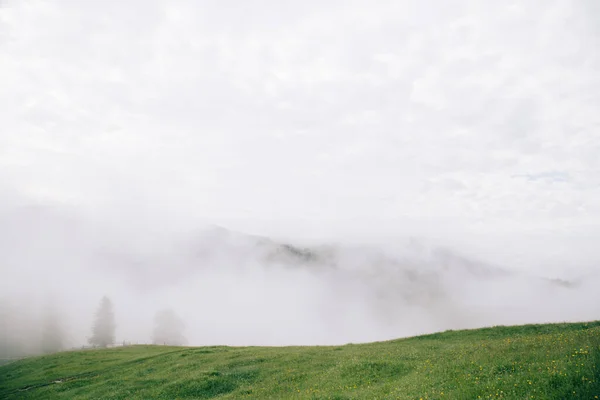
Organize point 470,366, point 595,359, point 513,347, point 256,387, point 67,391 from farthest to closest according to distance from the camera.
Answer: point 67,391, point 256,387, point 513,347, point 470,366, point 595,359

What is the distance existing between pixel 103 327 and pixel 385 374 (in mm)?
191161

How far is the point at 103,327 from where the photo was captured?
171250 millimetres

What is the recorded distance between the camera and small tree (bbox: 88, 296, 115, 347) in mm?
167500

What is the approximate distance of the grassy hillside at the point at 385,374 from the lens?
44.9 feet

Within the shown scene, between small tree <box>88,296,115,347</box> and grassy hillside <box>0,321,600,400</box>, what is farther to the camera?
small tree <box>88,296,115,347</box>

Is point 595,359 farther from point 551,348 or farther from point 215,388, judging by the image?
point 215,388

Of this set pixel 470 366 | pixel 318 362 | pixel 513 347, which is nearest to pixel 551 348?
pixel 513 347

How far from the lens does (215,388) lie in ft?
94.1

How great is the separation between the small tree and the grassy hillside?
13586 cm

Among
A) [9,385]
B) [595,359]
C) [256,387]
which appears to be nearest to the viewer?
[595,359]

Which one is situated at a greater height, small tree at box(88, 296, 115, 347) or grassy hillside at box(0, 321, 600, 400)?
grassy hillside at box(0, 321, 600, 400)

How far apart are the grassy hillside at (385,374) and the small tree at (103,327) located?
A: 136 meters

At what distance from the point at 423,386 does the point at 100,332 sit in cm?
19576

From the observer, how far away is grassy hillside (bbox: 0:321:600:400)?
1368cm
